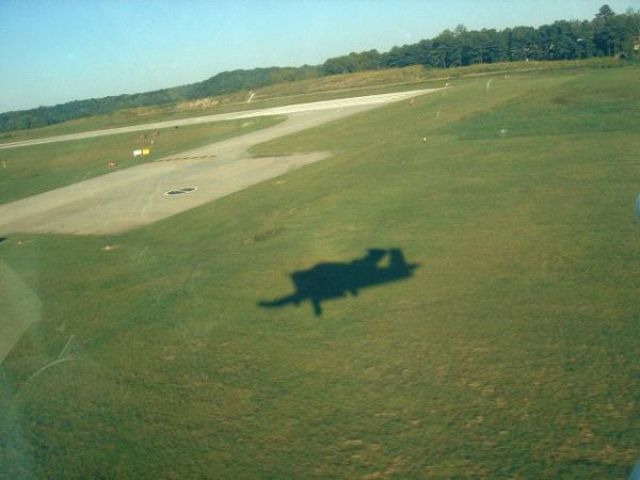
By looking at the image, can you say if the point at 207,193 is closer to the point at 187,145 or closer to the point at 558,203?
the point at 558,203

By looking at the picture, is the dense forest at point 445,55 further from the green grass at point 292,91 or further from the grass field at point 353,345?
the grass field at point 353,345

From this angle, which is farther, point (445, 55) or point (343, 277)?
point (445, 55)

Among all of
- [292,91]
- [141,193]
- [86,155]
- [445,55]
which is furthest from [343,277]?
[445,55]

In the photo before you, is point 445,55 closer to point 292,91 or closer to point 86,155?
point 292,91

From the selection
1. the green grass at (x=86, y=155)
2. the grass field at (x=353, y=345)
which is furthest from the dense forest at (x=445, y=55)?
the grass field at (x=353, y=345)

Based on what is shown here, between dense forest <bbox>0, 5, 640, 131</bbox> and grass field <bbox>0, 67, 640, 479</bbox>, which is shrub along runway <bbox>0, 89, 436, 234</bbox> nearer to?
grass field <bbox>0, 67, 640, 479</bbox>

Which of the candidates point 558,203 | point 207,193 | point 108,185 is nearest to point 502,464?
point 558,203
